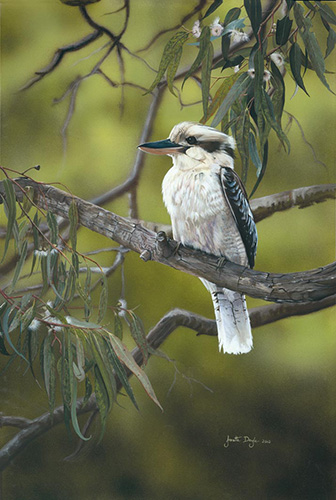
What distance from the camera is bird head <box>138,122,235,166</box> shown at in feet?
4.75

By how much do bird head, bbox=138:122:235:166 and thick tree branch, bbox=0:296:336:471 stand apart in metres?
0.48

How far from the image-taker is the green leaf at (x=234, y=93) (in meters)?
1.37

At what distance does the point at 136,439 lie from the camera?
1.52m

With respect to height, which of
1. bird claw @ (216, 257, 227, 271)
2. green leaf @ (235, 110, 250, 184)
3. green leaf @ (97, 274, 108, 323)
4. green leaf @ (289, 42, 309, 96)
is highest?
green leaf @ (289, 42, 309, 96)

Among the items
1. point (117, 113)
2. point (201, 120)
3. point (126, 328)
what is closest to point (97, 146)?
point (117, 113)

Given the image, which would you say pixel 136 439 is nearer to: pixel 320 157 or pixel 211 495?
pixel 211 495

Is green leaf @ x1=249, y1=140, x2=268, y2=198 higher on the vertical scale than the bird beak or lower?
lower

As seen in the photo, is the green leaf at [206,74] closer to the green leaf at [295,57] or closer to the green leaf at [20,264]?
the green leaf at [295,57]

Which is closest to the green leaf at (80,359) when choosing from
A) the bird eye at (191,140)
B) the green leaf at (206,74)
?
the bird eye at (191,140)

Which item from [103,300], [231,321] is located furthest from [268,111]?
[103,300]

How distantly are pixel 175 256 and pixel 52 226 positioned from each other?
1.24ft

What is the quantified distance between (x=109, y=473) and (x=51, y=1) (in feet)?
4.87
